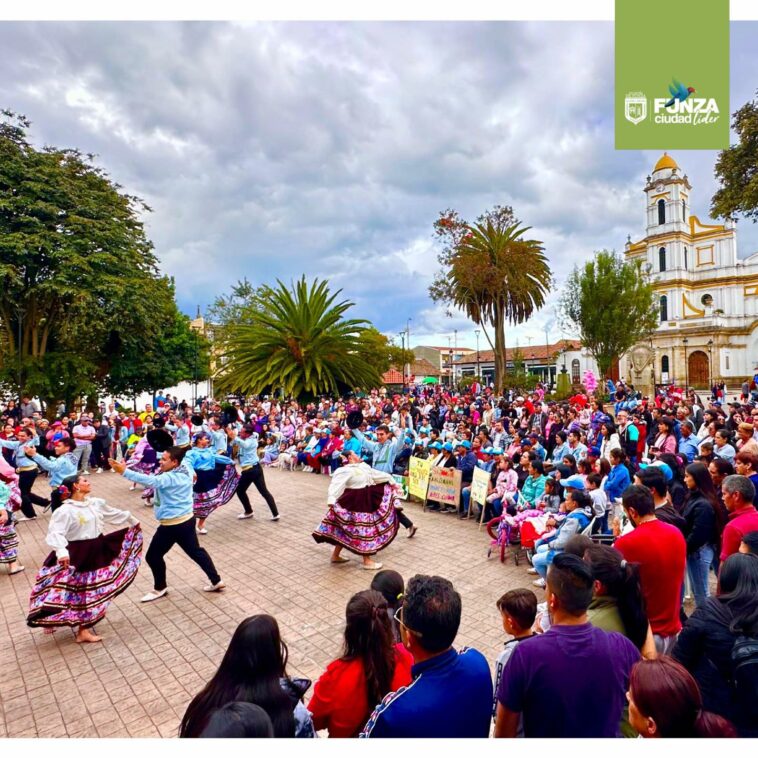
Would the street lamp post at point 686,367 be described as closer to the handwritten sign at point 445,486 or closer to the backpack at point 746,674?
the handwritten sign at point 445,486

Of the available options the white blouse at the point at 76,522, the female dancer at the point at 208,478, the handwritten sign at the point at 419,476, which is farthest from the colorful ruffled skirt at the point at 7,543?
the handwritten sign at the point at 419,476

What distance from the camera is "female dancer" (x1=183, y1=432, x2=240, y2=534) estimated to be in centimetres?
792

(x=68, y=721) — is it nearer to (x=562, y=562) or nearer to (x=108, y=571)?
(x=108, y=571)

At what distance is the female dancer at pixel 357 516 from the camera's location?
6562mm

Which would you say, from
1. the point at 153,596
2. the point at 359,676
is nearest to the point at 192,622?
the point at 153,596

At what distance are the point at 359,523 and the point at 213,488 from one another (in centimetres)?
302

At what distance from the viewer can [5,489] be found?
20.9ft

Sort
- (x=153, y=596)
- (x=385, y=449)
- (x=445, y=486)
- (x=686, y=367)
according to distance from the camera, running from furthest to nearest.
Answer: (x=686, y=367), (x=385, y=449), (x=445, y=486), (x=153, y=596)

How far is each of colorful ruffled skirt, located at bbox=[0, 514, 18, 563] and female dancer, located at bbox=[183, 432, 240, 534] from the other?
243 centimetres

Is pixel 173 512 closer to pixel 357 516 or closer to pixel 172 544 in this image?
pixel 172 544

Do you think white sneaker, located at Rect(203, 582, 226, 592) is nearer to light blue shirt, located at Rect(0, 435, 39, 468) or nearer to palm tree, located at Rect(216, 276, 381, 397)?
light blue shirt, located at Rect(0, 435, 39, 468)

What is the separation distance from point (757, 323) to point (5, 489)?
58.6 m

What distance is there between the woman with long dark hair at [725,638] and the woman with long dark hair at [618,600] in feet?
0.73

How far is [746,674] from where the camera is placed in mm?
2059
